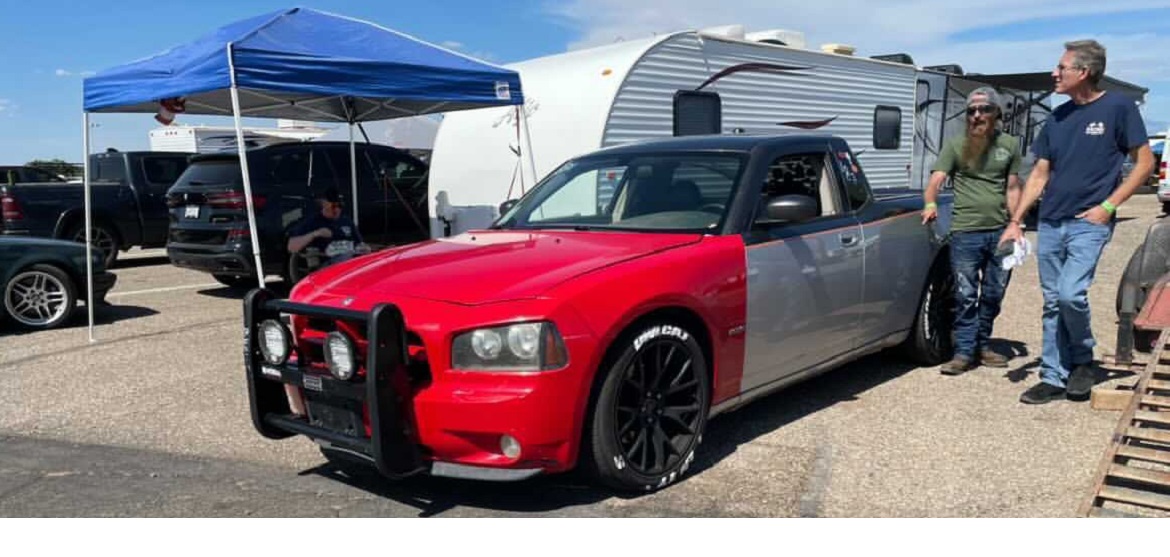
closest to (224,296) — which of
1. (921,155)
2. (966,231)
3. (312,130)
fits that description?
(966,231)

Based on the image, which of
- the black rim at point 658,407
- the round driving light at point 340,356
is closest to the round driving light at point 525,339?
the black rim at point 658,407

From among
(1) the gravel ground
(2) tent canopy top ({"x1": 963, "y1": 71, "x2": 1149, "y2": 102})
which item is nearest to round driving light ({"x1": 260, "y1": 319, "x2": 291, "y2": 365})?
(1) the gravel ground

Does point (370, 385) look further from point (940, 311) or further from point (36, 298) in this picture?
point (36, 298)

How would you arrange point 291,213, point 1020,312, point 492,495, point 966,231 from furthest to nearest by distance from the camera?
point 291,213 < point 1020,312 < point 966,231 < point 492,495

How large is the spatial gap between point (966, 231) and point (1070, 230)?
751 millimetres

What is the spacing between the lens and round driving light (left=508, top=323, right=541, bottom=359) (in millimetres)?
3295

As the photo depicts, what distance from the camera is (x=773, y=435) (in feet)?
15.0

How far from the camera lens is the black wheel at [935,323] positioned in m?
5.79

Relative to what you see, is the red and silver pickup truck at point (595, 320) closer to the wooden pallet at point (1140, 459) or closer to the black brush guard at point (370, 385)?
the black brush guard at point (370, 385)

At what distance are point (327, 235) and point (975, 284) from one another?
543 centimetres

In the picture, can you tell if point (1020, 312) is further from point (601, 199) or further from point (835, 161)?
point (601, 199)

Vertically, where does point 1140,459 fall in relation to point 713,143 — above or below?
below

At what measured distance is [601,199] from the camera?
495 centimetres

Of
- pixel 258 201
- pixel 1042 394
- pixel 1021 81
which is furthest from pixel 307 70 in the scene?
pixel 1021 81
